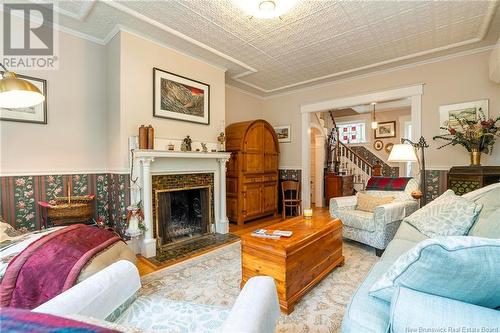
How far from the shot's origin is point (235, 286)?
2.21m

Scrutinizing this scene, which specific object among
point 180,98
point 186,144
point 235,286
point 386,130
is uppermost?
point 386,130

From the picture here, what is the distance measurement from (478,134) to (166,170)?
13.1ft

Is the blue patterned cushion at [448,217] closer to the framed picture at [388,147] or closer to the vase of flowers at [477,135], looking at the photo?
the vase of flowers at [477,135]

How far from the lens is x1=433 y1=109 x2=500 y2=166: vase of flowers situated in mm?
3047

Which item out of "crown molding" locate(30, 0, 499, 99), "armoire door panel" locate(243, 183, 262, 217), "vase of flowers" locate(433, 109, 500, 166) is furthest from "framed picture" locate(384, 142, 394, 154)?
"armoire door panel" locate(243, 183, 262, 217)

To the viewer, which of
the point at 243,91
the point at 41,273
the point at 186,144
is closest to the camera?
the point at 41,273

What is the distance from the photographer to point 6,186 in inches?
98.9

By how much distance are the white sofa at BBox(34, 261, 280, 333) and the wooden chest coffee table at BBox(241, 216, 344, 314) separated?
748mm

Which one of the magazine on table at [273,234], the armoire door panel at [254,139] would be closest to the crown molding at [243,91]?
the armoire door panel at [254,139]

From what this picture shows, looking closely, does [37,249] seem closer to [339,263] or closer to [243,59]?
[339,263]

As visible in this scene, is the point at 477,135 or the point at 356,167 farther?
the point at 356,167

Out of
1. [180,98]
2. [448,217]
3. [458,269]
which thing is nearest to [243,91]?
[180,98]

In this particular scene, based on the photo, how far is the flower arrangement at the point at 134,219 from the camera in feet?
9.07
